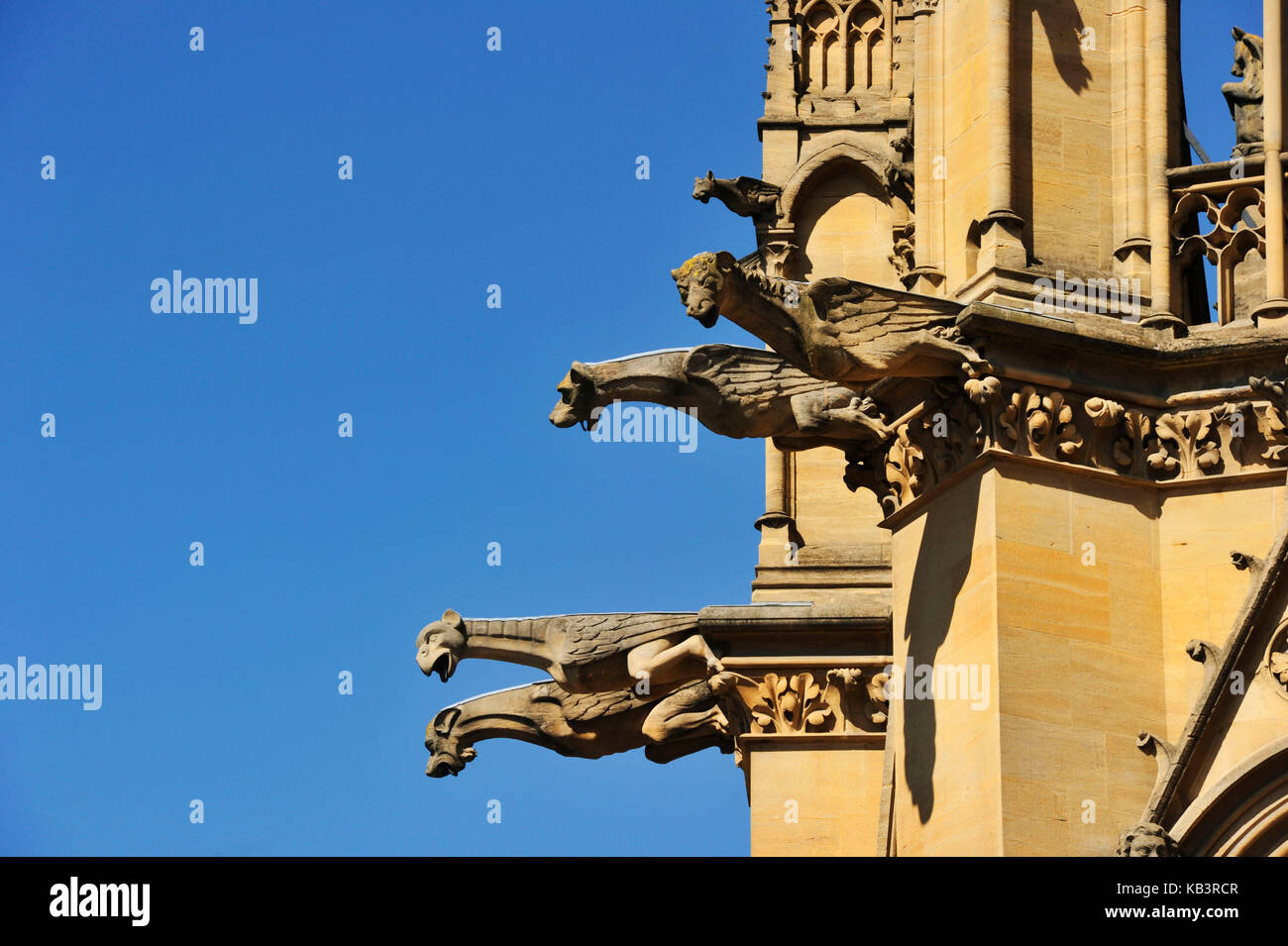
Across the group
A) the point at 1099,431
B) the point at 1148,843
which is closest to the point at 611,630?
the point at 1099,431

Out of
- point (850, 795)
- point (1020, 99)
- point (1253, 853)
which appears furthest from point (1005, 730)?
point (850, 795)

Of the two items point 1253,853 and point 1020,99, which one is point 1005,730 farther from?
point 1020,99

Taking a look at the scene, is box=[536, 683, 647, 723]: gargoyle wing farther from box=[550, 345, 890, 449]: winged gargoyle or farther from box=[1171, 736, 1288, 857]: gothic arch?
box=[1171, 736, 1288, 857]: gothic arch

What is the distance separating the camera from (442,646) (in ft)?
75.0

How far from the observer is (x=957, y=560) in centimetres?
1731

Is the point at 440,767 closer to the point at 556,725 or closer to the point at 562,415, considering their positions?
the point at 556,725

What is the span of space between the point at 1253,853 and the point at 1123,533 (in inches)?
88.4

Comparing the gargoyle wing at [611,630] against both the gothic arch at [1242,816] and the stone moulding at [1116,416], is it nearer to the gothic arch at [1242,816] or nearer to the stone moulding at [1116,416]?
the stone moulding at [1116,416]

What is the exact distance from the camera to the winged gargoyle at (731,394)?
18.6m

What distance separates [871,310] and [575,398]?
7.84 feet

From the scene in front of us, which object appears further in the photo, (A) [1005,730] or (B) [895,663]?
(B) [895,663]

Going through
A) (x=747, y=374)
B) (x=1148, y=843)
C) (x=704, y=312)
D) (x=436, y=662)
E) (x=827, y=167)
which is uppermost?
(x=827, y=167)

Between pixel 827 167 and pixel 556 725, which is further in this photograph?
pixel 827 167

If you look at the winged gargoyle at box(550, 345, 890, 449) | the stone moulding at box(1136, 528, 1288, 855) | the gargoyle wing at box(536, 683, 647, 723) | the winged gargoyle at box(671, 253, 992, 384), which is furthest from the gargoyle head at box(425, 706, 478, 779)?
the stone moulding at box(1136, 528, 1288, 855)
